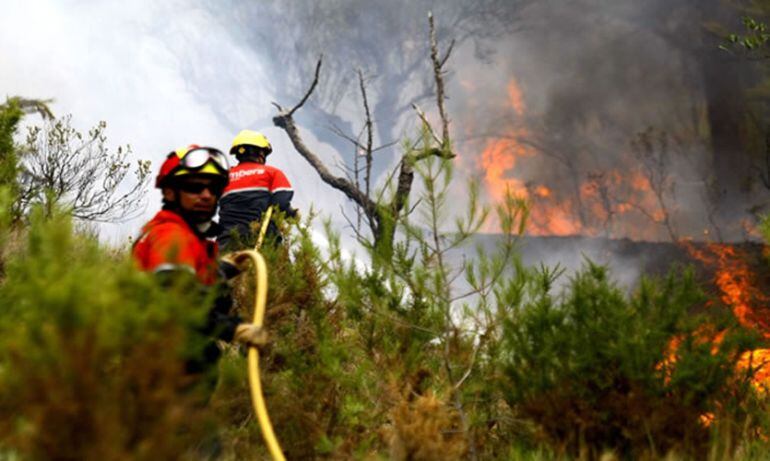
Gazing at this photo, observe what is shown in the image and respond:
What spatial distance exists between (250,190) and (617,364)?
4.22 meters

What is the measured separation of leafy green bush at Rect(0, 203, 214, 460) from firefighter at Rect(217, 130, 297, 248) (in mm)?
4915

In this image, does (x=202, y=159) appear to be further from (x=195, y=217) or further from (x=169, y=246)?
(x=169, y=246)

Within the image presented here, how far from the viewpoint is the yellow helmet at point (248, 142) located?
670cm

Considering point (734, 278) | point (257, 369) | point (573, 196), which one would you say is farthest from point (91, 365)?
point (573, 196)

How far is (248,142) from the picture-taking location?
6.69 meters

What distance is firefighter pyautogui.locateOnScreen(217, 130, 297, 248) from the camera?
21.8ft

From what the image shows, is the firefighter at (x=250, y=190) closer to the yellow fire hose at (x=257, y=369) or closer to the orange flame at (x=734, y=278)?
the yellow fire hose at (x=257, y=369)

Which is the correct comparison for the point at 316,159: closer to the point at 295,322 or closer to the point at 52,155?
the point at 52,155

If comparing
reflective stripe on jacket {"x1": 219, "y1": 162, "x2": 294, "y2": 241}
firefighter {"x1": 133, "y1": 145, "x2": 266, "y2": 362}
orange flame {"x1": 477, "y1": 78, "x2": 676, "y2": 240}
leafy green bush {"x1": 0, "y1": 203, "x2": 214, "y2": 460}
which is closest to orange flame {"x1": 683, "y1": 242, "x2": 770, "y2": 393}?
orange flame {"x1": 477, "y1": 78, "x2": 676, "y2": 240}

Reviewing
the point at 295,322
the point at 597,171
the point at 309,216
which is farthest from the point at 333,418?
the point at 597,171

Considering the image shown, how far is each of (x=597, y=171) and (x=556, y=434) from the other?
23.0 m

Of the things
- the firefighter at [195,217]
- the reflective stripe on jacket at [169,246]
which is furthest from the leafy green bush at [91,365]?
the firefighter at [195,217]

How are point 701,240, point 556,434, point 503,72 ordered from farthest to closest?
1. point 503,72
2. point 701,240
3. point 556,434

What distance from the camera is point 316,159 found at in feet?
38.8
